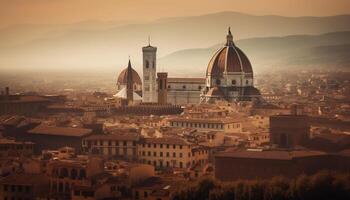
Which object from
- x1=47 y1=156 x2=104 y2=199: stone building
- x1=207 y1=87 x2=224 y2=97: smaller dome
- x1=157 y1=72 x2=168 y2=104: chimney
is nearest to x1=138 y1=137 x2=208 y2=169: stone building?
x1=47 y1=156 x2=104 y2=199: stone building

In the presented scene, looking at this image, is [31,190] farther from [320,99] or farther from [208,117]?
[320,99]

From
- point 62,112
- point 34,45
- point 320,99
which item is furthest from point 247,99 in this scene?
point 34,45

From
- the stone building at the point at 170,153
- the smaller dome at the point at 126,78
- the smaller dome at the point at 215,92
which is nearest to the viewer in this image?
the stone building at the point at 170,153

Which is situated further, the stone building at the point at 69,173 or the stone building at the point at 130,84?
the stone building at the point at 130,84

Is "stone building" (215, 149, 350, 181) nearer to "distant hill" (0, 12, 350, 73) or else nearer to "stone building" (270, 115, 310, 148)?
"stone building" (270, 115, 310, 148)

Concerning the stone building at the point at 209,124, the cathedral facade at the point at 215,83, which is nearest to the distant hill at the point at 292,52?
the cathedral facade at the point at 215,83

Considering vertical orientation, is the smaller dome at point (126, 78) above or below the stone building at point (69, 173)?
above

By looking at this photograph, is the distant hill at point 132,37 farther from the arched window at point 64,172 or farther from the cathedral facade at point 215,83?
the arched window at point 64,172
